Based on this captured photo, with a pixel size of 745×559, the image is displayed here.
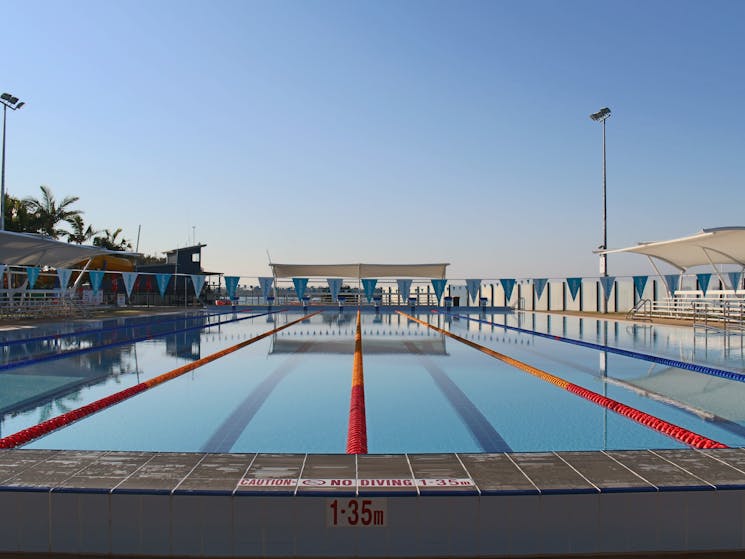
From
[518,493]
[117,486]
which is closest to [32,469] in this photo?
[117,486]

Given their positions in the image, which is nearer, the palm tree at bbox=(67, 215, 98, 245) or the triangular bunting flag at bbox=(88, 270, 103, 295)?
the triangular bunting flag at bbox=(88, 270, 103, 295)

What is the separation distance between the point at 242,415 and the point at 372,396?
1189 mm

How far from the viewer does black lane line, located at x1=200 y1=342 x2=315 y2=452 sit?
332 cm

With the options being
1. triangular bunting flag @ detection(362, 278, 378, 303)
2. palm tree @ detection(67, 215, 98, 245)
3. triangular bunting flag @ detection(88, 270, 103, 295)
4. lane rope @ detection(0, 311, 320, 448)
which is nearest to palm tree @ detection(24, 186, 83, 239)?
palm tree @ detection(67, 215, 98, 245)

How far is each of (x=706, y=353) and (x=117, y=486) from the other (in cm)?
735

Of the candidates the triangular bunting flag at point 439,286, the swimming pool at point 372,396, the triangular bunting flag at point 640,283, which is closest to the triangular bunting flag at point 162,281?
the triangular bunting flag at point 439,286

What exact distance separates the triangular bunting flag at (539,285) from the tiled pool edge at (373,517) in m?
19.4

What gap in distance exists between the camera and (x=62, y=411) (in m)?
3.94

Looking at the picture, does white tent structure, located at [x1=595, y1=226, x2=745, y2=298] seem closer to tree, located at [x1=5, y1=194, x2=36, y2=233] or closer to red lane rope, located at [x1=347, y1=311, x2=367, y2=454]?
red lane rope, located at [x1=347, y1=311, x2=367, y2=454]

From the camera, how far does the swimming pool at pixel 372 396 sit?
134 inches

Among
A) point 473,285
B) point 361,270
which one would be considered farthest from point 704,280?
point 361,270

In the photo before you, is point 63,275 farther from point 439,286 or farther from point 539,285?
point 539,285

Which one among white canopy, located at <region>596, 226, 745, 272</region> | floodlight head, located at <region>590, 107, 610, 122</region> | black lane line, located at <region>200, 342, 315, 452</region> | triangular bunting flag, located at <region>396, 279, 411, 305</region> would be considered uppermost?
floodlight head, located at <region>590, 107, 610, 122</region>

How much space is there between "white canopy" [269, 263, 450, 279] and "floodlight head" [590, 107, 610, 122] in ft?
28.5
